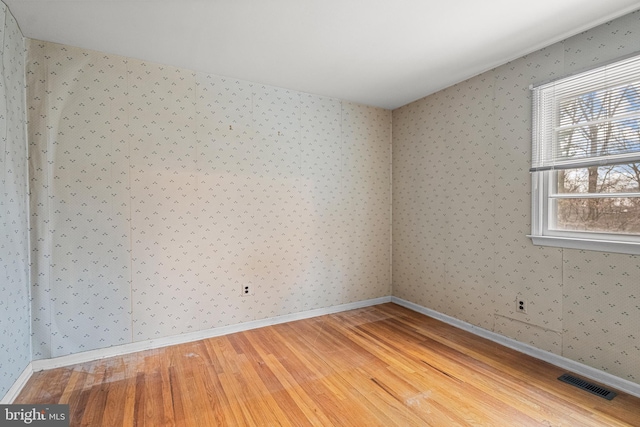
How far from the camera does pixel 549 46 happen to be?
2.34 meters

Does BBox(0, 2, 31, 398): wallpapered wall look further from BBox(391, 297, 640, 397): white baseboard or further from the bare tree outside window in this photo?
the bare tree outside window

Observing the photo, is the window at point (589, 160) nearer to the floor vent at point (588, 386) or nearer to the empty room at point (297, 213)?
the empty room at point (297, 213)

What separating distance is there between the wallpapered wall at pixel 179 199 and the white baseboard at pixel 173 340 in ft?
0.18

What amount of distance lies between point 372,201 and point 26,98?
329 centimetres

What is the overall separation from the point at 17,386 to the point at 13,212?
112cm

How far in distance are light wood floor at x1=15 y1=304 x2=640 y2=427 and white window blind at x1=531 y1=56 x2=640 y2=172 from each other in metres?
1.55

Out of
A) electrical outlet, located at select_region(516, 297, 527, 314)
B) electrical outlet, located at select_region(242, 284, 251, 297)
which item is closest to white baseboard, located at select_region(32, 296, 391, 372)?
electrical outlet, located at select_region(242, 284, 251, 297)

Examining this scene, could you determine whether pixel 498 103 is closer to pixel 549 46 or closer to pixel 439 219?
pixel 549 46

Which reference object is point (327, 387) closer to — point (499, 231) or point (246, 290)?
point (246, 290)

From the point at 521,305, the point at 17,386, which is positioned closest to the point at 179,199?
the point at 17,386

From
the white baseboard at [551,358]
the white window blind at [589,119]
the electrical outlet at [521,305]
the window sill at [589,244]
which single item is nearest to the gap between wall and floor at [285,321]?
the white baseboard at [551,358]

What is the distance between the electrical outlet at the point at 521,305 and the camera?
251 cm
